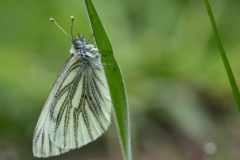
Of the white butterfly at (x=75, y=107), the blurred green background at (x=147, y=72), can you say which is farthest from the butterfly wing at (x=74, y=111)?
the blurred green background at (x=147, y=72)

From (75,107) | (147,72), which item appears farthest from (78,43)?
(147,72)

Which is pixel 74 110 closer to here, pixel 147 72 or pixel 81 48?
pixel 81 48

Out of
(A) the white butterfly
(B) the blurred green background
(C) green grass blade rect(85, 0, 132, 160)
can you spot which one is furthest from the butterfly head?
(B) the blurred green background

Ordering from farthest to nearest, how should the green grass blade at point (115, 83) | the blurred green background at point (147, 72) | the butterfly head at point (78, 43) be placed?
1. the blurred green background at point (147, 72)
2. the butterfly head at point (78, 43)
3. the green grass blade at point (115, 83)

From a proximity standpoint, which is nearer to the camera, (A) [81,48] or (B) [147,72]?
(A) [81,48]

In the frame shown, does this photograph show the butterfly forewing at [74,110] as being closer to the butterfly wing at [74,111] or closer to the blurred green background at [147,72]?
the butterfly wing at [74,111]

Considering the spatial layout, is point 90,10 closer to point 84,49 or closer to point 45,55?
point 84,49
